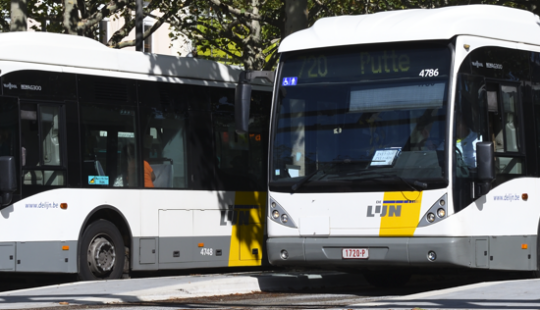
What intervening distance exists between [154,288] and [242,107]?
2.44 meters

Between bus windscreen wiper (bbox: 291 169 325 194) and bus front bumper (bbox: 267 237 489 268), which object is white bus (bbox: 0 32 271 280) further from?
bus windscreen wiper (bbox: 291 169 325 194)

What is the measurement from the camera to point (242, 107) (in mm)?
12328

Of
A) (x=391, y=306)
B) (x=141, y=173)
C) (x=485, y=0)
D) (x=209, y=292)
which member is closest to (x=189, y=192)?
(x=141, y=173)

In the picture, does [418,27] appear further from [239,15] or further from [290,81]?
[239,15]

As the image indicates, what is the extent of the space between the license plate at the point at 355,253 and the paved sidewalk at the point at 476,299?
124 cm

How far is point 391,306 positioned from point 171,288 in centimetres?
319

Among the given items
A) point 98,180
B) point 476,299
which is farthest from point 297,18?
point 476,299

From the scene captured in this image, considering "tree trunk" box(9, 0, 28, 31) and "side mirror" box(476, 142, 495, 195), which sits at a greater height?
"tree trunk" box(9, 0, 28, 31)

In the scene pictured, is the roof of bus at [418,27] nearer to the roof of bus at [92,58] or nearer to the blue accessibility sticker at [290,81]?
the blue accessibility sticker at [290,81]

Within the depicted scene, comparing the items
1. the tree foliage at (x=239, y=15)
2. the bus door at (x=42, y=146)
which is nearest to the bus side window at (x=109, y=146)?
the bus door at (x=42, y=146)

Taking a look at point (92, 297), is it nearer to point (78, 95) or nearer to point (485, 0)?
point (78, 95)

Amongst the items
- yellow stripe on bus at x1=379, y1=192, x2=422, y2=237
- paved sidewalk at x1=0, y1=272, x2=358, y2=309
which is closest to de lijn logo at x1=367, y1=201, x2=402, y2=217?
yellow stripe on bus at x1=379, y1=192, x2=422, y2=237

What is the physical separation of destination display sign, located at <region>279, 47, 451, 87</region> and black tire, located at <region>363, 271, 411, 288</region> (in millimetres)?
3193

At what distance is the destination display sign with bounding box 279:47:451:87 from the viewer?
1170cm
